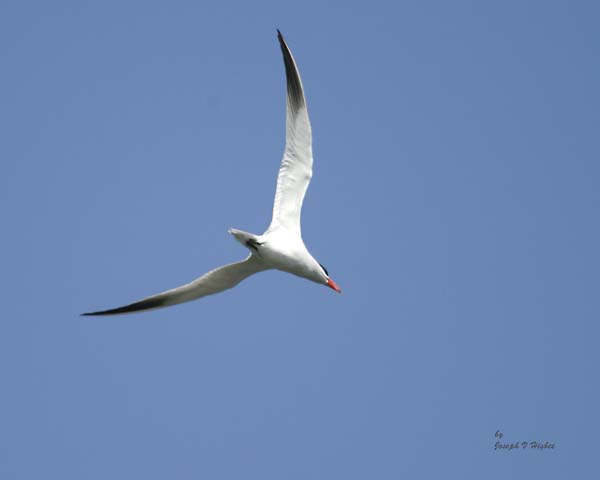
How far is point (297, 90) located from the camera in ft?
44.0

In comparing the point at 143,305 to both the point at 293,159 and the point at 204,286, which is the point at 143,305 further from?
the point at 293,159

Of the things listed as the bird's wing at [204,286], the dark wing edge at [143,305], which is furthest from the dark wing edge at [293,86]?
the dark wing edge at [143,305]

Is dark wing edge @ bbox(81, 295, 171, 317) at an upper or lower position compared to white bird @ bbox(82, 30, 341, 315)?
lower

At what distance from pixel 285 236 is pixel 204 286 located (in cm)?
140

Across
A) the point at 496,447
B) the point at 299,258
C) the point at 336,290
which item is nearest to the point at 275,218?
the point at 299,258

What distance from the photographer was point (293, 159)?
45.1 feet

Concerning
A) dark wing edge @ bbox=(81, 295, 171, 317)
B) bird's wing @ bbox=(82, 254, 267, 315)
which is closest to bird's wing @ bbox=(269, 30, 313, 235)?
bird's wing @ bbox=(82, 254, 267, 315)

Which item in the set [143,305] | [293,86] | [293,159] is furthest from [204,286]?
[293,86]

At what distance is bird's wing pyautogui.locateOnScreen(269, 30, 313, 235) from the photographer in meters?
13.4

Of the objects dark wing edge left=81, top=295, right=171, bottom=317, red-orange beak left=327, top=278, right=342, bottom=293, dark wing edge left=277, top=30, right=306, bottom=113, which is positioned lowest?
dark wing edge left=81, top=295, right=171, bottom=317

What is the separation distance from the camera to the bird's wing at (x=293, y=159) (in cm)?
1342

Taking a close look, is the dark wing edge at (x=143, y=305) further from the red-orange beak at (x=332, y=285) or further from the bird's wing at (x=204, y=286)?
the red-orange beak at (x=332, y=285)

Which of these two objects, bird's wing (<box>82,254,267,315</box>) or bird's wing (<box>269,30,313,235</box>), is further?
bird's wing (<box>82,254,267,315</box>)

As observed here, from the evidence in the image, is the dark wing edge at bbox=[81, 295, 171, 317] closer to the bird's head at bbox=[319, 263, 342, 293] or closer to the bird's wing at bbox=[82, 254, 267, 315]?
the bird's wing at bbox=[82, 254, 267, 315]
